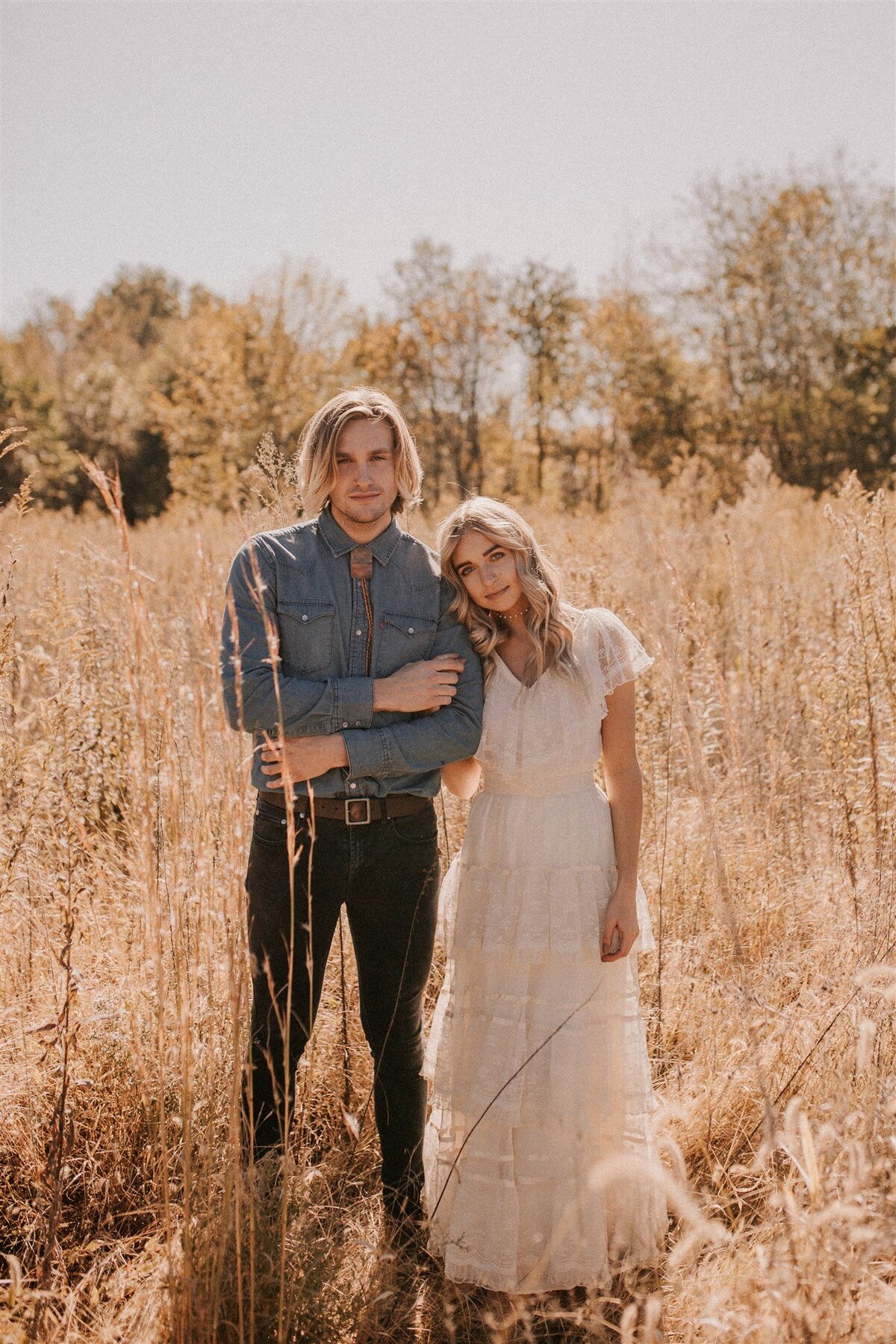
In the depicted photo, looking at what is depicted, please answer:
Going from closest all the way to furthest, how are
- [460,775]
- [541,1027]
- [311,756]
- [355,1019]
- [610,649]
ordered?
[311,756]
[541,1027]
[610,649]
[460,775]
[355,1019]

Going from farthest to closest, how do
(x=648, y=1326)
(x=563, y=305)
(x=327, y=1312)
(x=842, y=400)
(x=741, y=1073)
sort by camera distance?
(x=563, y=305)
(x=842, y=400)
(x=741, y=1073)
(x=327, y=1312)
(x=648, y=1326)

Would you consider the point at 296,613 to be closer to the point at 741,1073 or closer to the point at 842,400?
the point at 741,1073

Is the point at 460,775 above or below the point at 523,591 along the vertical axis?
below

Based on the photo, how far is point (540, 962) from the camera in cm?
219

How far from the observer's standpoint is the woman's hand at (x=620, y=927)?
2180mm

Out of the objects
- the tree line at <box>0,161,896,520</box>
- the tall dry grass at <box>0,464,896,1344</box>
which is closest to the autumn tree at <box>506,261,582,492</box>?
the tree line at <box>0,161,896,520</box>

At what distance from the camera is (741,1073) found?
8.37ft

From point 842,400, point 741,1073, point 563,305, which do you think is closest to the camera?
point 741,1073

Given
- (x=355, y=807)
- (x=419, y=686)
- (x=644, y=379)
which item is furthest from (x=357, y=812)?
(x=644, y=379)

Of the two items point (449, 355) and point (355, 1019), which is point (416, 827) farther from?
point (449, 355)

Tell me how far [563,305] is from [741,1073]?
16.7 meters

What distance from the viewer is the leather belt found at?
2113 mm

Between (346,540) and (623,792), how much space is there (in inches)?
35.0

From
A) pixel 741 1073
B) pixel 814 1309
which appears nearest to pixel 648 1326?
pixel 814 1309
